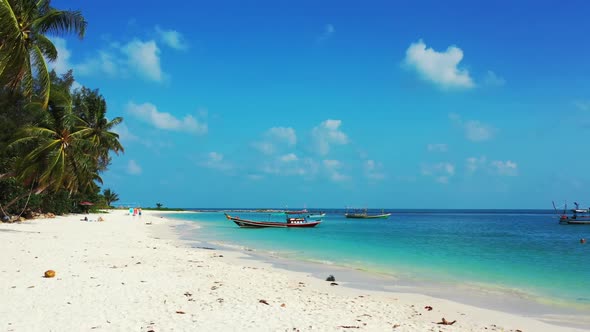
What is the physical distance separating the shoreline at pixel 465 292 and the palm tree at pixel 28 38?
1044cm

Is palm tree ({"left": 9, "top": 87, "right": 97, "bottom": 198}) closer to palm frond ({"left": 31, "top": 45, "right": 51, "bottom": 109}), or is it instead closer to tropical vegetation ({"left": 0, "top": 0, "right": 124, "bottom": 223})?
tropical vegetation ({"left": 0, "top": 0, "right": 124, "bottom": 223})

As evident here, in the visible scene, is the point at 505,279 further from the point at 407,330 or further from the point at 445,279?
the point at 407,330

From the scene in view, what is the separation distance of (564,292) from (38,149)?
22607 millimetres

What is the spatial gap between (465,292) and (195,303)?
8.10 meters

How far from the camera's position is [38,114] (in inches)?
868

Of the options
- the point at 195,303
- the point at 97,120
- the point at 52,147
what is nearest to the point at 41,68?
the point at 52,147

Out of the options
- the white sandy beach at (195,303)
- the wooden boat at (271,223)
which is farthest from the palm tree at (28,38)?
the wooden boat at (271,223)

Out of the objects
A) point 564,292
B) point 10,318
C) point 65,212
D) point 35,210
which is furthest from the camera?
point 65,212

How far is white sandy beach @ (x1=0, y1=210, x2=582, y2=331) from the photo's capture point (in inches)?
255

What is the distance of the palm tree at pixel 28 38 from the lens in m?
11.4

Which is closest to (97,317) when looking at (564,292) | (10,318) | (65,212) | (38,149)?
→ (10,318)

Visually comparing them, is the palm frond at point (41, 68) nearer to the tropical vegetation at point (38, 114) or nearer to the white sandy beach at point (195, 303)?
the tropical vegetation at point (38, 114)

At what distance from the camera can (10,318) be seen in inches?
246

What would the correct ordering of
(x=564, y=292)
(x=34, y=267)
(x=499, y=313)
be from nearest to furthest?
1. (x=499, y=313)
2. (x=34, y=267)
3. (x=564, y=292)
